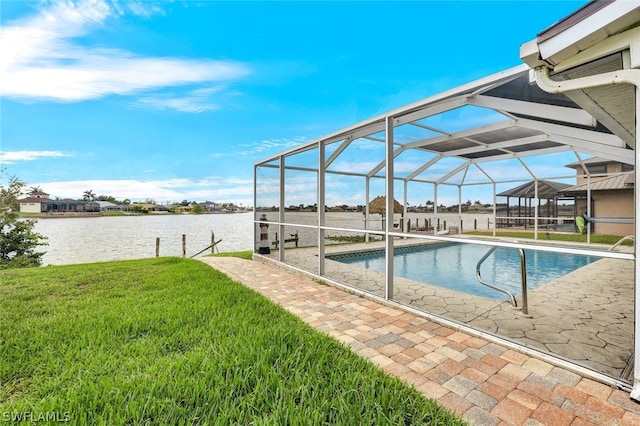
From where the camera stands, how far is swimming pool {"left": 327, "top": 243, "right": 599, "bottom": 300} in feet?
18.8

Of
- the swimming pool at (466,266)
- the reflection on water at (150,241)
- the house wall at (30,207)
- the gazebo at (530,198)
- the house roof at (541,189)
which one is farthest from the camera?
the gazebo at (530,198)

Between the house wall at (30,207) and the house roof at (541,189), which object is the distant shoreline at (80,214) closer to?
the house wall at (30,207)

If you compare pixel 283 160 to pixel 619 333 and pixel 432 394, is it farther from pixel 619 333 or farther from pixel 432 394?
pixel 619 333

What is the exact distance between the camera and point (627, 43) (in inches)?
69.0

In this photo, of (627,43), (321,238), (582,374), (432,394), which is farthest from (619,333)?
(321,238)

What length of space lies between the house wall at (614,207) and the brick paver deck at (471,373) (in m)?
14.1

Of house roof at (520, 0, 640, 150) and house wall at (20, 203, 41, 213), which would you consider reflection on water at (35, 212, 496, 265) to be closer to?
house wall at (20, 203, 41, 213)

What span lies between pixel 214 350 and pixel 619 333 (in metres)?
4.13

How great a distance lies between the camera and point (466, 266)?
761cm

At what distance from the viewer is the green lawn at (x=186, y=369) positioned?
1682 mm

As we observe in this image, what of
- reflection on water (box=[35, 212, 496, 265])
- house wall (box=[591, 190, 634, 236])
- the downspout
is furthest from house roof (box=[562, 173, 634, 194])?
the downspout

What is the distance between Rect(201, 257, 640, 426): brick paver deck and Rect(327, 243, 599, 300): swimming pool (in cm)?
282

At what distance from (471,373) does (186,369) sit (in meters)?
2.23

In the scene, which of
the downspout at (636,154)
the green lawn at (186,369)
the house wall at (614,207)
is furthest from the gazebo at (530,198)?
the green lawn at (186,369)
